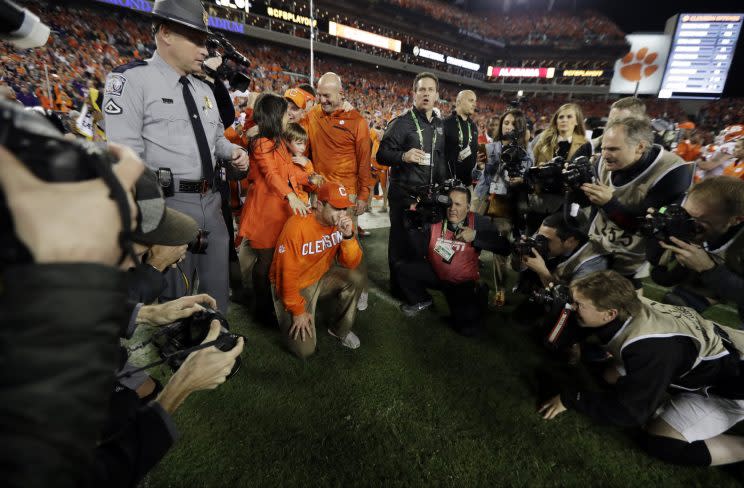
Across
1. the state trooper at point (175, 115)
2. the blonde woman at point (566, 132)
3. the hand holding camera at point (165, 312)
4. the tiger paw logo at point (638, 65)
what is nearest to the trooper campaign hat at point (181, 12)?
the state trooper at point (175, 115)

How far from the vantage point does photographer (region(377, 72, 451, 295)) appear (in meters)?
3.30

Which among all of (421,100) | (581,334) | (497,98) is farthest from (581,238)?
(497,98)

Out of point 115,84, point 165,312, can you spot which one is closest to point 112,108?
point 115,84

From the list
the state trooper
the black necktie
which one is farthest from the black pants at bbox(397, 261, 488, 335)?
the black necktie

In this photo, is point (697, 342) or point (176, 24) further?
point (176, 24)

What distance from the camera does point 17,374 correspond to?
1.46 ft

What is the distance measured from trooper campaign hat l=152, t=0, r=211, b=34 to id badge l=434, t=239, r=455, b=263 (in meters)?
2.34

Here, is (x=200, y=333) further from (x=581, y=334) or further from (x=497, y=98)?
(x=497, y=98)

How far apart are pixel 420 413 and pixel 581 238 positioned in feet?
6.47

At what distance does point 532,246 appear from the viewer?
2.53 metres

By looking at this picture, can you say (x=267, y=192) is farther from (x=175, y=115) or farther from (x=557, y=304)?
(x=557, y=304)

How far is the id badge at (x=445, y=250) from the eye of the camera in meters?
2.97

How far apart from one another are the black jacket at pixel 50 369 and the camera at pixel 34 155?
0.14ft

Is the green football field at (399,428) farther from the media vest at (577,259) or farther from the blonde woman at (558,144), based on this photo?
the blonde woman at (558,144)
